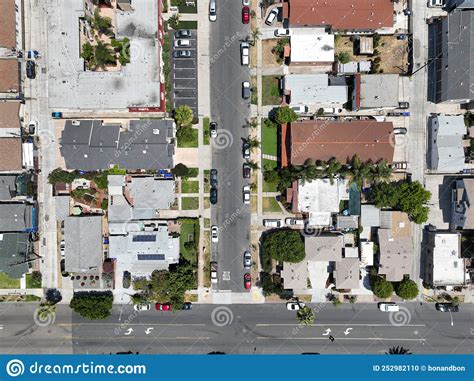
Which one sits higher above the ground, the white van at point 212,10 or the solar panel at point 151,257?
the white van at point 212,10

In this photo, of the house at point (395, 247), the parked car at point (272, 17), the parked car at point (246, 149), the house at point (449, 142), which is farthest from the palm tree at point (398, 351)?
the parked car at point (272, 17)

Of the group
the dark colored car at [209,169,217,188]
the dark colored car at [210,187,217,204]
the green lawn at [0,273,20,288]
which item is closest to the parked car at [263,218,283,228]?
the dark colored car at [210,187,217,204]

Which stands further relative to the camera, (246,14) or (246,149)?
(246,149)

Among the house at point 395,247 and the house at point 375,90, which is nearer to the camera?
the house at point 375,90

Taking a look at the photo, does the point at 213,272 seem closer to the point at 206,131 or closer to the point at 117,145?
the point at 206,131

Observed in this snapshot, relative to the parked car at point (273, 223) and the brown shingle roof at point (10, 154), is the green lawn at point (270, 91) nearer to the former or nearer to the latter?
the parked car at point (273, 223)

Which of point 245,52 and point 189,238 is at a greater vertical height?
point 245,52

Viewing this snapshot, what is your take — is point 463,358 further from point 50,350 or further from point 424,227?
point 50,350

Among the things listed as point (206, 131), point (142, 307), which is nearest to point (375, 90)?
point (206, 131)
